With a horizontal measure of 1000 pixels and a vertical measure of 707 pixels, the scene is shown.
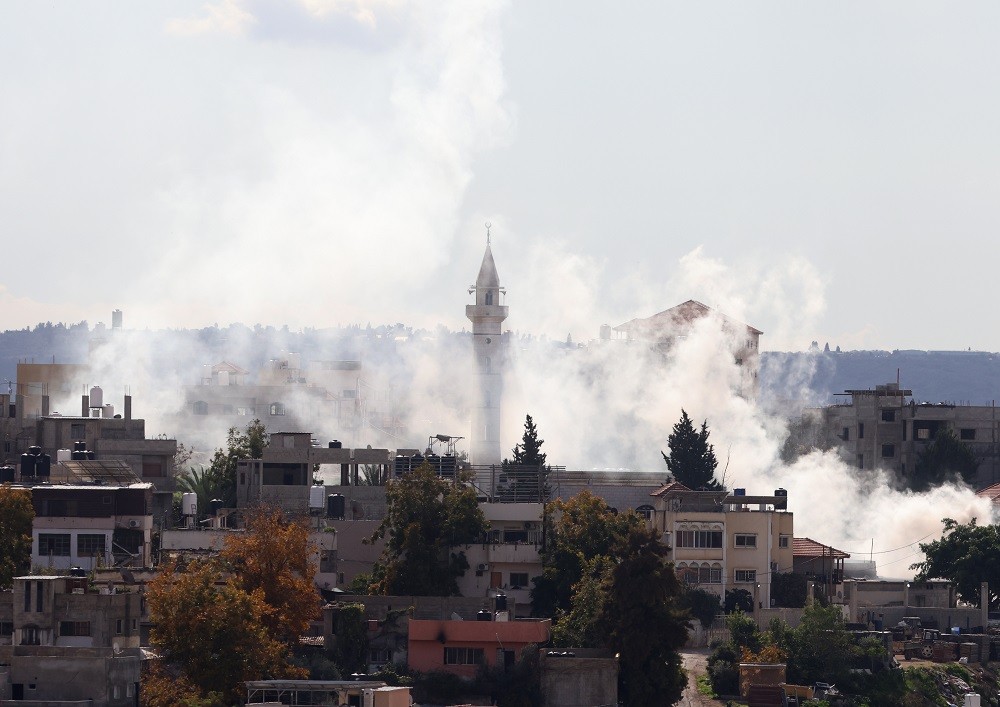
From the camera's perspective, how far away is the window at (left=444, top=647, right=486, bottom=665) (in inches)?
2436

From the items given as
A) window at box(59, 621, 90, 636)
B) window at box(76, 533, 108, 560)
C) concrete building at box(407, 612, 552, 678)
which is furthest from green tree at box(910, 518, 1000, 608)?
window at box(59, 621, 90, 636)

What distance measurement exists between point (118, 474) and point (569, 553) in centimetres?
1755

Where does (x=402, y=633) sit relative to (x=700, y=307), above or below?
below

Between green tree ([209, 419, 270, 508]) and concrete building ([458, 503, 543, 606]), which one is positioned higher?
green tree ([209, 419, 270, 508])

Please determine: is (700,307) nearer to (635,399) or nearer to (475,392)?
(635,399)

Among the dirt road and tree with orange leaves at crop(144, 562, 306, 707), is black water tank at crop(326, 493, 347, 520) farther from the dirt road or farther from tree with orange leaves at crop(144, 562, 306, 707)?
tree with orange leaves at crop(144, 562, 306, 707)

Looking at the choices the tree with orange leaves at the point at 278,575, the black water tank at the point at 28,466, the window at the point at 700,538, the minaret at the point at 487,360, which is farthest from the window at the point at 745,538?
the minaret at the point at 487,360

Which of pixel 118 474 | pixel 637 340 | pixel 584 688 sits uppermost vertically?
pixel 637 340

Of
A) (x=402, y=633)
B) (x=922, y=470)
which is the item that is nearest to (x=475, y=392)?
A: (x=922, y=470)

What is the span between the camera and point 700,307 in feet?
474

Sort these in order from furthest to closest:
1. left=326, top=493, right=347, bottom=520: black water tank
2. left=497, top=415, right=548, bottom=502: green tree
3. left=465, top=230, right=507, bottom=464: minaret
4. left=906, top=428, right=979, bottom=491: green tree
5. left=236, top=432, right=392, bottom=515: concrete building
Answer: left=465, top=230, right=507, bottom=464: minaret → left=906, top=428, right=979, bottom=491: green tree → left=236, top=432, right=392, bottom=515: concrete building → left=497, top=415, right=548, bottom=502: green tree → left=326, top=493, right=347, bottom=520: black water tank

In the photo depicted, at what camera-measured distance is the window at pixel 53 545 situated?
6856cm

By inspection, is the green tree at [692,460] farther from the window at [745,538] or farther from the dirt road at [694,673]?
the dirt road at [694,673]

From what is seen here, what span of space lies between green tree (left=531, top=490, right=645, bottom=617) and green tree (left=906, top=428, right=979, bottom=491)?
43.4 m
